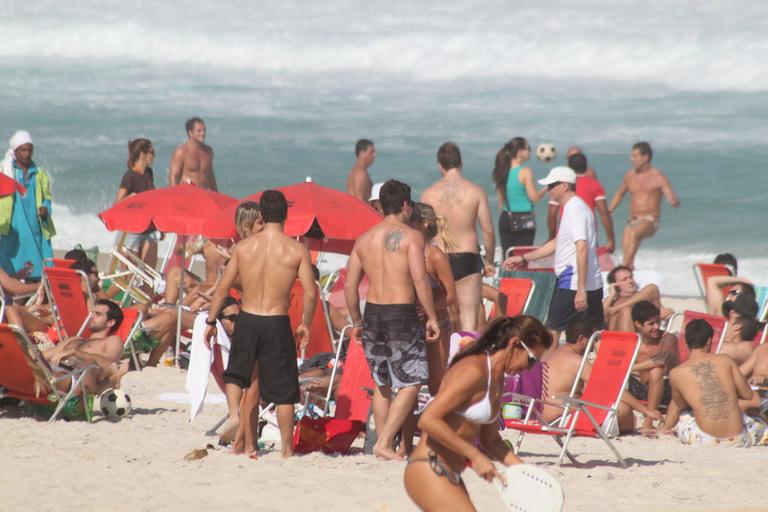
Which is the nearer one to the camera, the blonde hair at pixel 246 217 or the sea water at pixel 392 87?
the blonde hair at pixel 246 217

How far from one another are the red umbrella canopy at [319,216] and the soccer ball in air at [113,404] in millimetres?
1447

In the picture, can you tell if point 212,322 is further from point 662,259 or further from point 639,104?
point 639,104

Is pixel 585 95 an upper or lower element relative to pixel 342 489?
upper

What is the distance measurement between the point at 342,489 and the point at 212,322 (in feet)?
3.90

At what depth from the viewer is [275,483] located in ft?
18.3

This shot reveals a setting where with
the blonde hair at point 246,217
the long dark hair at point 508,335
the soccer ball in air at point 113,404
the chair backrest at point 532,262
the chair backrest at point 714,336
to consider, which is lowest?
the soccer ball in air at point 113,404

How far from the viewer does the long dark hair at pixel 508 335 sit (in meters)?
3.79

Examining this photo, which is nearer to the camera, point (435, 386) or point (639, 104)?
point (435, 386)

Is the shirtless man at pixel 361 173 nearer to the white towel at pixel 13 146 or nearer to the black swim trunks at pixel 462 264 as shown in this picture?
the white towel at pixel 13 146

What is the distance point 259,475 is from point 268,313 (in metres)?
0.75

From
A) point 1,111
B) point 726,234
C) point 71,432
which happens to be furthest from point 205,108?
point 71,432

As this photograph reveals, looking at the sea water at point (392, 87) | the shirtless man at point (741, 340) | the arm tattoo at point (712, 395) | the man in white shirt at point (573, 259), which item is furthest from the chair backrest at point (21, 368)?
the sea water at point (392, 87)

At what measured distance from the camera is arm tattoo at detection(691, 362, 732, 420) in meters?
7.24

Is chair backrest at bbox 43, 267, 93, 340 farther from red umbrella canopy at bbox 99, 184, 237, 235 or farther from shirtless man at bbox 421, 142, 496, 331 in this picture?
shirtless man at bbox 421, 142, 496, 331
